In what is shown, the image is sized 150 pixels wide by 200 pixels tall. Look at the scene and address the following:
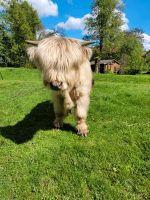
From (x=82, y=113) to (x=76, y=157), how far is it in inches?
42.5

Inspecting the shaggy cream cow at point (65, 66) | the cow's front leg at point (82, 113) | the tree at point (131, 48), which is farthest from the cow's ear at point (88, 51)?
the tree at point (131, 48)

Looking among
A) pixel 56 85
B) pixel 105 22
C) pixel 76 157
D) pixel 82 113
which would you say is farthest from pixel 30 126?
pixel 105 22

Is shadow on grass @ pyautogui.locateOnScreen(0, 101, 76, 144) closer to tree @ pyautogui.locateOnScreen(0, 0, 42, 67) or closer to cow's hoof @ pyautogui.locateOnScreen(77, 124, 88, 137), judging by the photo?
cow's hoof @ pyautogui.locateOnScreen(77, 124, 88, 137)

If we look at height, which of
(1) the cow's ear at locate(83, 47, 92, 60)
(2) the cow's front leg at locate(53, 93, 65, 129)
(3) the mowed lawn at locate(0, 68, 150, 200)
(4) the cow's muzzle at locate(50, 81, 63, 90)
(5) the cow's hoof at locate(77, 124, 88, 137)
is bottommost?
(3) the mowed lawn at locate(0, 68, 150, 200)

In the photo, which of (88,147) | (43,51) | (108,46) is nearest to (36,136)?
(88,147)

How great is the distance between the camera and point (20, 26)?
221 feet

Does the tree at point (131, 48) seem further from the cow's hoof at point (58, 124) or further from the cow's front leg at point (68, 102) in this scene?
the cow's front leg at point (68, 102)

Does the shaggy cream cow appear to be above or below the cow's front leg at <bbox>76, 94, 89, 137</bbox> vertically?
above

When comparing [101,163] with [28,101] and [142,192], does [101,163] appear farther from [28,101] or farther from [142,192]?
[28,101]

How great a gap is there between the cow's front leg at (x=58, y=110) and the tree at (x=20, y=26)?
161ft

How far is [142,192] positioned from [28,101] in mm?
6057

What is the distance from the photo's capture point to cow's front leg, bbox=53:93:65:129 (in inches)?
313

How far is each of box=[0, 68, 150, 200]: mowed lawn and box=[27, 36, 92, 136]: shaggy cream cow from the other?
96 cm

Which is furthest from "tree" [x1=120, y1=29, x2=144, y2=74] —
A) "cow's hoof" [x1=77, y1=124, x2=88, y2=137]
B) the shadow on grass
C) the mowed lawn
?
"cow's hoof" [x1=77, y1=124, x2=88, y2=137]
